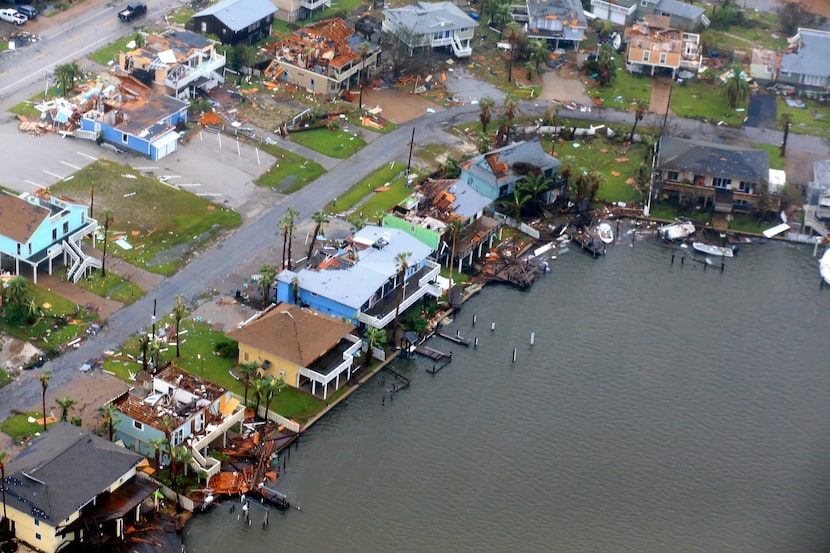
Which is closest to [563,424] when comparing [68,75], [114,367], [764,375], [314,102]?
[764,375]

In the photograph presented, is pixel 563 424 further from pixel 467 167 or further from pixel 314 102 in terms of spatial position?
pixel 314 102

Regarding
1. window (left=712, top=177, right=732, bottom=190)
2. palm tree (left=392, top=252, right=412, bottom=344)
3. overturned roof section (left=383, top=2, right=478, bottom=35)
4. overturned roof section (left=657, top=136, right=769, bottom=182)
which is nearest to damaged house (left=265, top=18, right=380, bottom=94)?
overturned roof section (left=383, top=2, right=478, bottom=35)

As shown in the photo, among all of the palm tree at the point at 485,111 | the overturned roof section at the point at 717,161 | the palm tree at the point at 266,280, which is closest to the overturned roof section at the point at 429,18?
the palm tree at the point at 485,111

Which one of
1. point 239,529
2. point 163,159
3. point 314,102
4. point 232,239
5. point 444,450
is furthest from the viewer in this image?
point 314,102

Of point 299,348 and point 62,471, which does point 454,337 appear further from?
point 62,471

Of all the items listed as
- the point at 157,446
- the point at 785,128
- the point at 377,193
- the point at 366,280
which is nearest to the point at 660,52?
the point at 785,128

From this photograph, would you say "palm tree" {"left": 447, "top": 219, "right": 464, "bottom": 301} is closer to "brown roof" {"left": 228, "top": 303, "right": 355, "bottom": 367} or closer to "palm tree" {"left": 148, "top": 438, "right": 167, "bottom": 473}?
"brown roof" {"left": 228, "top": 303, "right": 355, "bottom": 367}
